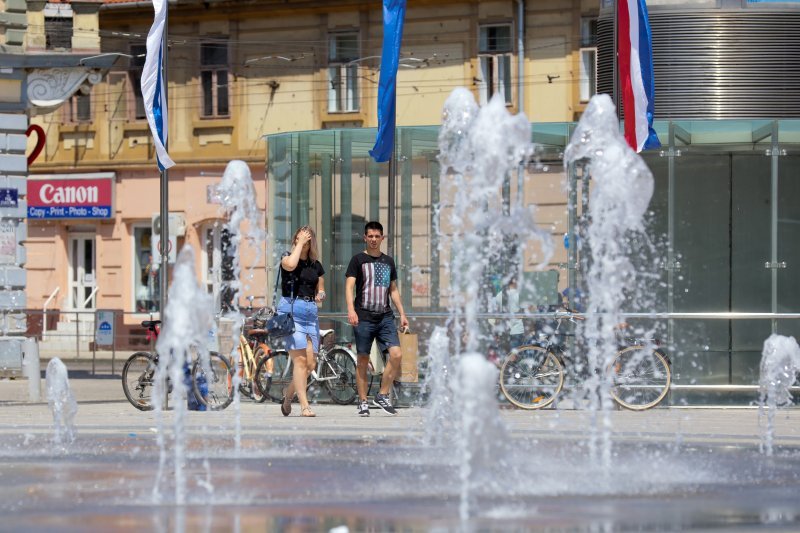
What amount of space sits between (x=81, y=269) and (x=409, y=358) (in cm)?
2399

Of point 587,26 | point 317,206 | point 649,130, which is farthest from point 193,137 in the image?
point 649,130

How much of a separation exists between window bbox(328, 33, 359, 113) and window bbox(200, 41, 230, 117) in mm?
2679

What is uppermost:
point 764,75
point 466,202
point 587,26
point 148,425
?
point 587,26

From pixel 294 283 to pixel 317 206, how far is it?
3193 mm

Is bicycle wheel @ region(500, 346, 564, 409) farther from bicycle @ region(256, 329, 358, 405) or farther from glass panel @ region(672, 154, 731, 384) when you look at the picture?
bicycle @ region(256, 329, 358, 405)

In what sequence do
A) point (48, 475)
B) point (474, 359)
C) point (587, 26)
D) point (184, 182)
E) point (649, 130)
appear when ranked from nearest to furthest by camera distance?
point (474, 359) → point (48, 475) → point (649, 130) → point (587, 26) → point (184, 182)

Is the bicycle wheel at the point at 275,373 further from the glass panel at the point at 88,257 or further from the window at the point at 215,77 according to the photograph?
the glass panel at the point at 88,257

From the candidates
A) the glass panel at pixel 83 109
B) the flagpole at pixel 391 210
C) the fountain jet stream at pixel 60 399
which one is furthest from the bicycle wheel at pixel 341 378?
the glass panel at pixel 83 109

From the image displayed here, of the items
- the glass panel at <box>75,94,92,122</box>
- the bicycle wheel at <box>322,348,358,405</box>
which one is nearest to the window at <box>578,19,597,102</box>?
the glass panel at <box>75,94,92,122</box>

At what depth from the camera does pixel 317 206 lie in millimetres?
19188

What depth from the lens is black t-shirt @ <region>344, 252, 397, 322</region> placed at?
645 inches

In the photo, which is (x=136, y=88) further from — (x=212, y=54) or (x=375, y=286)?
(x=375, y=286)

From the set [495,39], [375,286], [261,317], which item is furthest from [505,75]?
[375,286]

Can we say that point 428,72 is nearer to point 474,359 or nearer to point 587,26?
point 587,26
